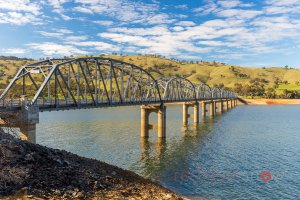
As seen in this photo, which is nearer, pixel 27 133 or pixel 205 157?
pixel 27 133

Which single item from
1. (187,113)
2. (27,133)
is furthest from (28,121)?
(187,113)

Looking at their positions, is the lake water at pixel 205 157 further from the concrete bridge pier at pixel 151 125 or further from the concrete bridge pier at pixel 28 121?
the concrete bridge pier at pixel 28 121

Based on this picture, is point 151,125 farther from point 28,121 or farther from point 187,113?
point 28,121

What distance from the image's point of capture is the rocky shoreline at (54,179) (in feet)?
70.4

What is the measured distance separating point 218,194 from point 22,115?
78.8ft

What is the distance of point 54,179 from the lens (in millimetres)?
23375

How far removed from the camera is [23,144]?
1054 inches

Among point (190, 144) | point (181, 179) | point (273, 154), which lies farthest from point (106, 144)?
point (273, 154)

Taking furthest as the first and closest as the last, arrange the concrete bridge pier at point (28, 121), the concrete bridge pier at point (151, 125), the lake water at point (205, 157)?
the concrete bridge pier at point (151, 125), the lake water at point (205, 157), the concrete bridge pier at point (28, 121)

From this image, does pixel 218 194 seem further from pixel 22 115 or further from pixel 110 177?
pixel 22 115

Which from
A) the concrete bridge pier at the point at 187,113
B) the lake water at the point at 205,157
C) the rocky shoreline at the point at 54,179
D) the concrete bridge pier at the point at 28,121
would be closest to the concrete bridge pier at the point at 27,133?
the concrete bridge pier at the point at 28,121

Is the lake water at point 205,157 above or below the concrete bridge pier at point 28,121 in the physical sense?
below

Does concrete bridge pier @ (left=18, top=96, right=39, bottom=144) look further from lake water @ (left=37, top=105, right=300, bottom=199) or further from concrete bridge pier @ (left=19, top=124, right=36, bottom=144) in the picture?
lake water @ (left=37, top=105, right=300, bottom=199)

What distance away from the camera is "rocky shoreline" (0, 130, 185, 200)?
845 inches
